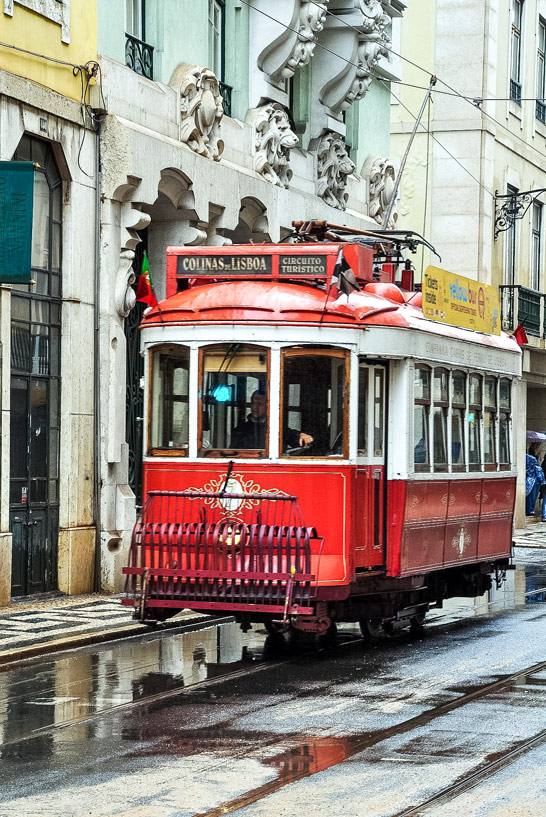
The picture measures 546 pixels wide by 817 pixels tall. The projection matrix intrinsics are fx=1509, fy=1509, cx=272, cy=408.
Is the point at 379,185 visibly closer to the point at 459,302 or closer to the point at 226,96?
the point at 226,96

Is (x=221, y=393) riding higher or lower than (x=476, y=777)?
higher

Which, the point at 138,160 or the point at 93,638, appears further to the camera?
the point at 138,160

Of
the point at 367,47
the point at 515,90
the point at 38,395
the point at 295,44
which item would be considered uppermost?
the point at 515,90

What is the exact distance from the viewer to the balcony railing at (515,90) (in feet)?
114

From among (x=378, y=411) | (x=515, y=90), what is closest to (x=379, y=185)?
(x=515, y=90)

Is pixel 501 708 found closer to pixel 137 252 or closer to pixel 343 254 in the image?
pixel 343 254

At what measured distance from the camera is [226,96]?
2141cm

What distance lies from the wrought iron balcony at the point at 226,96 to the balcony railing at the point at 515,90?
14641 mm

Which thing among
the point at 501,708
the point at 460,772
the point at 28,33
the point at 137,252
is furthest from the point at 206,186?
the point at 460,772

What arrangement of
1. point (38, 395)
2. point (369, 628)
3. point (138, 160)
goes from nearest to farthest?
point (369, 628), point (38, 395), point (138, 160)

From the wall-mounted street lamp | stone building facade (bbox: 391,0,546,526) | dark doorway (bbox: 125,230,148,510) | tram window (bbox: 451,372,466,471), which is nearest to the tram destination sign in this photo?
tram window (bbox: 451,372,466,471)

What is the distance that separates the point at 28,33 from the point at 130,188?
7.89 ft

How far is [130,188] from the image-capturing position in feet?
59.3

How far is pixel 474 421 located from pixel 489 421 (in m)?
0.55
